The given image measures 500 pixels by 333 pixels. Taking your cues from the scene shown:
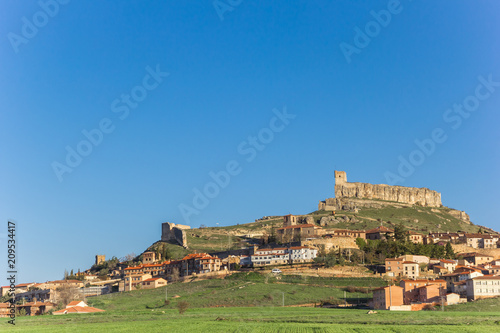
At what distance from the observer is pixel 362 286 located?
78.2 metres

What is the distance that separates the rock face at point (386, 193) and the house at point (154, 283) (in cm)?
7016

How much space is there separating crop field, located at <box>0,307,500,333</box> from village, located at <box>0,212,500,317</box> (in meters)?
7.97

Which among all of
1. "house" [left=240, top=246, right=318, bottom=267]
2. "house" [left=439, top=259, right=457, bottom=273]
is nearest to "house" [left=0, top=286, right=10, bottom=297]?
"house" [left=240, top=246, right=318, bottom=267]

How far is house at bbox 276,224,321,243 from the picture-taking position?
343 ft

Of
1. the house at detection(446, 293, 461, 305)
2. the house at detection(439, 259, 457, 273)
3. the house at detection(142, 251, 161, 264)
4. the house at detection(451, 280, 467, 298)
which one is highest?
the house at detection(142, 251, 161, 264)

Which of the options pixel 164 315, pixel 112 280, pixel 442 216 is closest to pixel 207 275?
pixel 112 280

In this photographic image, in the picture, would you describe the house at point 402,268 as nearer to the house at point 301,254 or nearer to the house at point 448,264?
the house at point 448,264

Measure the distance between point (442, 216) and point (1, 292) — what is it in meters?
91.7

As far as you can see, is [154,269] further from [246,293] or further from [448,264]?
[448,264]

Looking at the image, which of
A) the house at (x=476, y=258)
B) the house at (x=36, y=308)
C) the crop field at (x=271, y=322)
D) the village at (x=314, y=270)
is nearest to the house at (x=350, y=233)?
the village at (x=314, y=270)

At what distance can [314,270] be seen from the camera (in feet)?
279

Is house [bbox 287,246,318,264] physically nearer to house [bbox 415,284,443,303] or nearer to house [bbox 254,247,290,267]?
house [bbox 254,247,290,267]

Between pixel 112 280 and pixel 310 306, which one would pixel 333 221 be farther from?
pixel 310 306

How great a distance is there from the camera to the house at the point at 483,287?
6738cm
